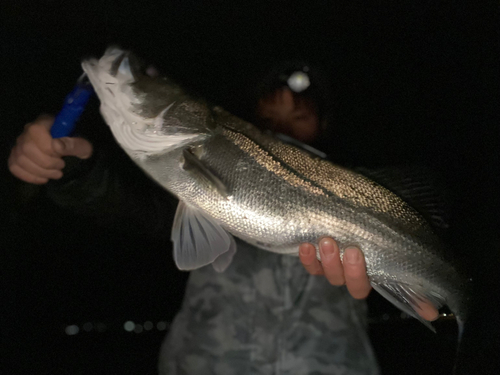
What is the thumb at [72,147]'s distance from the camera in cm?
81

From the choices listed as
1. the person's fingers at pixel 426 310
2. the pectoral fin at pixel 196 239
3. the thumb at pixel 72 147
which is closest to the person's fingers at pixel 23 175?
the thumb at pixel 72 147

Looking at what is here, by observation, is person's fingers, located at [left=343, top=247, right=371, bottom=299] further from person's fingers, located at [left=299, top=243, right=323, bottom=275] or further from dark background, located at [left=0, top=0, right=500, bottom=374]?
dark background, located at [left=0, top=0, right=500, bottom=374]

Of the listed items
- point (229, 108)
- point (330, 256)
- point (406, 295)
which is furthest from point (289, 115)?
point (229, 108)

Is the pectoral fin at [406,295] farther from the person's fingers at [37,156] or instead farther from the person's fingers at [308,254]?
the person's fingers at [37,156]

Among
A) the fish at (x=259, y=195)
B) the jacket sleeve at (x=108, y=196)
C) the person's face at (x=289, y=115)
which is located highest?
the person's face at (x=289, y=115)

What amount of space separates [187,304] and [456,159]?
4.34 metres

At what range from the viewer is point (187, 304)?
1.25 m

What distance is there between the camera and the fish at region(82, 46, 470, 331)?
83cm

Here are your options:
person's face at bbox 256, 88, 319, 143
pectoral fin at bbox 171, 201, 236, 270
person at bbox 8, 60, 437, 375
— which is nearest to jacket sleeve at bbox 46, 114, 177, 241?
person at bbox 8, 60, 437, 375

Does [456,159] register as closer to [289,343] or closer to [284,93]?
[284,93]

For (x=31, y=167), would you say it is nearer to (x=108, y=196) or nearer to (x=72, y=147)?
(x=72, y=147)

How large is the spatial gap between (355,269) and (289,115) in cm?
92

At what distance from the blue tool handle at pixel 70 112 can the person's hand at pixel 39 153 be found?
0.10ft

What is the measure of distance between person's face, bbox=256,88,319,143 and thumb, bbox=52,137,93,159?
89cm
